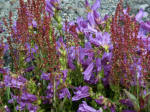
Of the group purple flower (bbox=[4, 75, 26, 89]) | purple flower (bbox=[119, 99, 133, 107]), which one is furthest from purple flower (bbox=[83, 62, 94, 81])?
purple flower (bbox=[4, 75, 26, 89])

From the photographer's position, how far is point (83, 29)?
2092mm

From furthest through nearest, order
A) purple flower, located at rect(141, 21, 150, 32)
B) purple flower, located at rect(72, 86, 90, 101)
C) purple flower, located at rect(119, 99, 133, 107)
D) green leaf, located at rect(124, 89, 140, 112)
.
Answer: purple flower, located at rect(141, 21, 150, 32) → purple flower, located at rect(72, 86, 90, 101) → purple flower, located at rect(119, 99, 133, 107) → green leaf, located at rect(124, 89, 140, 112)

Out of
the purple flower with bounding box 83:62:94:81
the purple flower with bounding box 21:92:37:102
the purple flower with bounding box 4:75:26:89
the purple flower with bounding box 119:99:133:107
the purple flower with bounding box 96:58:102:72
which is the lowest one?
the purple flower with bounding box 21:92:37:102

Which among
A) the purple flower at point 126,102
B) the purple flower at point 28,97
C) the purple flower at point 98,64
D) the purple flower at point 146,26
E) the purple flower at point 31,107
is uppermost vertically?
the purple flower at point 146,26

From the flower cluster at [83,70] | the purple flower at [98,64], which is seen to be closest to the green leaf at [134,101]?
the flower cluster at [83,70]

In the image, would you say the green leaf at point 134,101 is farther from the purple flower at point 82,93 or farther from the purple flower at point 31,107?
the purple flower at point 31,107

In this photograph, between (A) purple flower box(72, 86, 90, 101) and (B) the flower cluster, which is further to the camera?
(A) purple flower box(72, 86, 90, 101)

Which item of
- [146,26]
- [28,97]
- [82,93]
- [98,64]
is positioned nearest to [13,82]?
[28,97]

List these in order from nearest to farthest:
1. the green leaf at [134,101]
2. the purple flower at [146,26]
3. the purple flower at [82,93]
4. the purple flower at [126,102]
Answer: the green leaf at [134,101] < the purple flower at [126,102] < the purple flower at [82,93] < the purple flower at [146,26]

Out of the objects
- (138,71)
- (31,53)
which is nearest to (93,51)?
(138,71)

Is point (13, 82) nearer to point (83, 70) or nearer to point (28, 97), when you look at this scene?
point (28, 97)

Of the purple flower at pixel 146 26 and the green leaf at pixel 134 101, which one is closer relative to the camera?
the green leaf at pixel 134 101

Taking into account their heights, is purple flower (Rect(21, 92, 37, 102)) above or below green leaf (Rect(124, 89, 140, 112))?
below

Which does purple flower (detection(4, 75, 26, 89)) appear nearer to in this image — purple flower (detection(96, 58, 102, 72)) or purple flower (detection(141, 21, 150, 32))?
purple flower (detection(96, 58, 102, 72))
